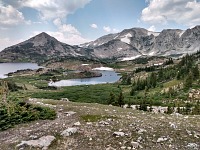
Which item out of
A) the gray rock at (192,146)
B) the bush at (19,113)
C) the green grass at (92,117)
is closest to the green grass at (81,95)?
the bush at (19,113)

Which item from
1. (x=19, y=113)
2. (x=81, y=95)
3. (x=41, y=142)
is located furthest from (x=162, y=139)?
(x=81, y=95)

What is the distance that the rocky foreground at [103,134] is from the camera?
1817 cm

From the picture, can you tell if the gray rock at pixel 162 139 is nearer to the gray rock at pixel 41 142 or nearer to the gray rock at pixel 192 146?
the gray rock at pixel 192 146

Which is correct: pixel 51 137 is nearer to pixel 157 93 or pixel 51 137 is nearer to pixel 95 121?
Result: pixel 95 121

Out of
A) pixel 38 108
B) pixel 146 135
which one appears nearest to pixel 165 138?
pixel 146 135

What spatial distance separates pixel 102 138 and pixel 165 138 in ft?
14.5

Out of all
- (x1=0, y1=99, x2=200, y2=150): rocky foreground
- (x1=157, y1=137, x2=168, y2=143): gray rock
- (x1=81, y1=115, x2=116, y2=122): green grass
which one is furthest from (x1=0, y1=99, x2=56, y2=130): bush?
(x1=157, y1=137, x2=168, y2=143): gray rock

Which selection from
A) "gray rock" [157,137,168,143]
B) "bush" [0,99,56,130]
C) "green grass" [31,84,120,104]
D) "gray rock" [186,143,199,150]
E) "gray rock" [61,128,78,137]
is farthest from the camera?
"green grass" [31,84,120,104]

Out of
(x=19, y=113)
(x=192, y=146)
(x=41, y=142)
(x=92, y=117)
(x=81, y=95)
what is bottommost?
(x=81, y=95)

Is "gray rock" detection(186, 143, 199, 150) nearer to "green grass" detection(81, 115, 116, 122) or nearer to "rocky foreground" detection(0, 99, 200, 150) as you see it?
"rocky foreground" detection(0, 99, 200, 150)

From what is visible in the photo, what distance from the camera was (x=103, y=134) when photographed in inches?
772

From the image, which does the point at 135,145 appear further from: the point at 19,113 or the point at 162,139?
the point at 19,113

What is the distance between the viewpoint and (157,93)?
13462 centimetres

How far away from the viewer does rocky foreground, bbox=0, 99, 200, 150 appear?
1817 centimetres
